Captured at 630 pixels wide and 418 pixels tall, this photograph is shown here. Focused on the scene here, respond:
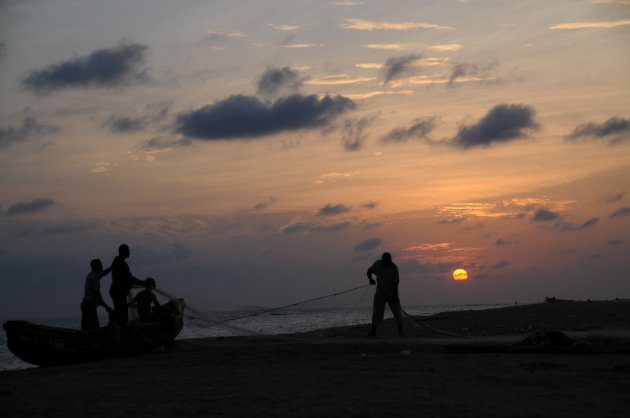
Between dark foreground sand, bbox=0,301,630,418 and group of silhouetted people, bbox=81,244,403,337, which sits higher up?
group of silhouetted people, bbox=81,244,403,337

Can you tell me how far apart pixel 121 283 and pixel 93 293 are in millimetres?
592

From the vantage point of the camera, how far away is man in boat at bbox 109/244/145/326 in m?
15.5

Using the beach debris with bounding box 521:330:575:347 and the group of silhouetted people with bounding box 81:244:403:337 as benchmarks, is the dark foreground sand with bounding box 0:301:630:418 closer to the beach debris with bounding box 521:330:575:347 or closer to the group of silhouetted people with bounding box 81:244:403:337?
the beach debris with bounding box 521:330:575:347

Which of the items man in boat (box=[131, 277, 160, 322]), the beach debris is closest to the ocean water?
man in boat (box=[131, 277, 160, 322])

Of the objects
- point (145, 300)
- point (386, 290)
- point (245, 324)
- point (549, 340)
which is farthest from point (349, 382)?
point (245, 324)

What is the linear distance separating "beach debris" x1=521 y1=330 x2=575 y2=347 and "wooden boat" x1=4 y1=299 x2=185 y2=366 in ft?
24.8

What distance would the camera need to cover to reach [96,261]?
596 inches

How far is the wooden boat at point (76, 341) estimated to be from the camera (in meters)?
14.2

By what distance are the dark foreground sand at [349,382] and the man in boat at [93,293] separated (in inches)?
66.3

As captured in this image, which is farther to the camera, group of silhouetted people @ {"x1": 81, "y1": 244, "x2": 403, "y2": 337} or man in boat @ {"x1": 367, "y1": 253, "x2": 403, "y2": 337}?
man in boat @ {"x1": 367, "y1": 253, "x2": 403, "y2": 337}

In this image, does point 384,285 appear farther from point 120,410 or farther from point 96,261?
point 120,410

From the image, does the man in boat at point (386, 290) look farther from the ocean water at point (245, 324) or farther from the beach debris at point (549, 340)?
the beach debris at point (549, 340)

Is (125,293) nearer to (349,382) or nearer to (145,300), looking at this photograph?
(145,300)

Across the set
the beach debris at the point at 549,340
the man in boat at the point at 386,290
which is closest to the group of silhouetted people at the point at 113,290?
the man in boat at the point at 386,290
